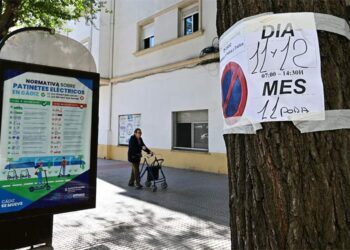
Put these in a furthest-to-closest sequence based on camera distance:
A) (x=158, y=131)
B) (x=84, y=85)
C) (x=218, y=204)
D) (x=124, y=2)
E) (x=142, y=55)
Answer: (x=124, y=2), (x=142, y=55), (x=158, y=131), (x=218, y=204), (x=84, y=85)

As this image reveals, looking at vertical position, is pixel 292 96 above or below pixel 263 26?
below

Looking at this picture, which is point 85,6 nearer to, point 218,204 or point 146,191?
point 146,191

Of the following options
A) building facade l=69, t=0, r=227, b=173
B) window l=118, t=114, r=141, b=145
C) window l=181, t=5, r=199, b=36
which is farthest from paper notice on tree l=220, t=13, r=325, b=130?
window l=118, t=114, r=141, b=145

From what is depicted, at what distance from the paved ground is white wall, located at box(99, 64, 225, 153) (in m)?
3.17

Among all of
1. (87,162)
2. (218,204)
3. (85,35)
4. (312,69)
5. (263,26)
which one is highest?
(85,35)

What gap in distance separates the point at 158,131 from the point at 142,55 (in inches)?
148

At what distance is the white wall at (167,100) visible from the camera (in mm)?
11312

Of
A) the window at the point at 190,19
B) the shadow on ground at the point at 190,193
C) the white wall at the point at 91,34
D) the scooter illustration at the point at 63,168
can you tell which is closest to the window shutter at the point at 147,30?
the window at the point at 190,19

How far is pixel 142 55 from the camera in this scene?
48.9 feet

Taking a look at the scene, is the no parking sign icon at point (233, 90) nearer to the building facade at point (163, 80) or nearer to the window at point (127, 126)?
the building facade at point (163, 80)

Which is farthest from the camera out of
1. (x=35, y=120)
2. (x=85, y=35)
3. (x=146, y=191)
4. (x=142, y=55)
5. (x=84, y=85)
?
(x=85, y=35)

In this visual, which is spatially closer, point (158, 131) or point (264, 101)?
point (264, 101)

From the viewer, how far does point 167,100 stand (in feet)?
43.4

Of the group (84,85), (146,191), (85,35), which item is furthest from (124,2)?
(84,85)
